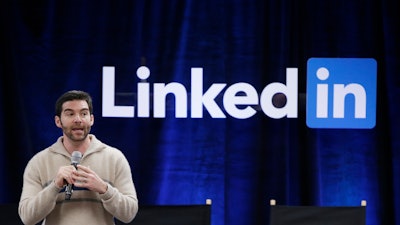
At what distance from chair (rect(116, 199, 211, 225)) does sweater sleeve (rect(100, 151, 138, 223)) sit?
5.73 ft

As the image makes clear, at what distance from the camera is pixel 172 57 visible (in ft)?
16.3

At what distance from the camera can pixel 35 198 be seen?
8.75ft

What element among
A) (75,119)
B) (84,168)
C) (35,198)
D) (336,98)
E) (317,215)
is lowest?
(317,215)

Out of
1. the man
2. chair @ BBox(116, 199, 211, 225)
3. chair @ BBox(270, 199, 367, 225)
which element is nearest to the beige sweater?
the man

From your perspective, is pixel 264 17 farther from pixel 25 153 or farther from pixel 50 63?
pixel 25 153

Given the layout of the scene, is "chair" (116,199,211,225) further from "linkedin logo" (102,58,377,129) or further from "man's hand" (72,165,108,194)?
"man's hand" (72,165,108,194)

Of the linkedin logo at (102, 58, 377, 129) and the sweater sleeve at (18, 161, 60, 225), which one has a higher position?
the linkedin logo at (102, 58, 377, 129)

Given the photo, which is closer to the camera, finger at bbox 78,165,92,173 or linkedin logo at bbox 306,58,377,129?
finger at bbox 78,165,92,173

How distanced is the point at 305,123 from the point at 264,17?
0.91m

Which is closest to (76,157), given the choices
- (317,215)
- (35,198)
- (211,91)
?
(35,198)

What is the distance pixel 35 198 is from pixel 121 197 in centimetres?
37

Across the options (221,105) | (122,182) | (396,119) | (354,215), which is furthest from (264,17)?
(122,182)

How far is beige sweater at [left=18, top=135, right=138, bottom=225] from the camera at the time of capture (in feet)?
8.79

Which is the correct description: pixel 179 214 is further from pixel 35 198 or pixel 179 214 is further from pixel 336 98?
pixel 35 198
